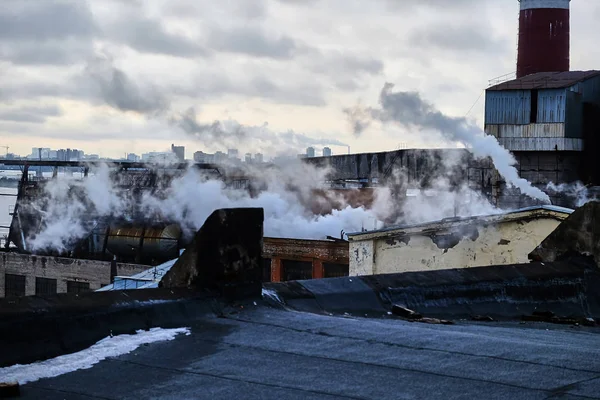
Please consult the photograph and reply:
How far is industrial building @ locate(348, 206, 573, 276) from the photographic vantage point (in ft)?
63.4

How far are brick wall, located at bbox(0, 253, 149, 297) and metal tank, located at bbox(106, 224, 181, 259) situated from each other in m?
1.21

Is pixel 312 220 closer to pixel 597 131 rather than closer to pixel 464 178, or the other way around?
pixel 464 178

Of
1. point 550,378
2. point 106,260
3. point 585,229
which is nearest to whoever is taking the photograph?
point 550,378

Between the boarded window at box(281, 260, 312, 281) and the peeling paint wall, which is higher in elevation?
the peeling paint wall

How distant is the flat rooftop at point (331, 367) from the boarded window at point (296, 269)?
88.9ft

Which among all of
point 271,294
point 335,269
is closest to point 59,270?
point 335,269

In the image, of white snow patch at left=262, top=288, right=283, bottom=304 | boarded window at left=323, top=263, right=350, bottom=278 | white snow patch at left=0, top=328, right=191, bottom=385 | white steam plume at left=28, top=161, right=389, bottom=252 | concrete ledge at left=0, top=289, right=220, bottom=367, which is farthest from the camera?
white steam plume at left=28, top=161, right=389, bottom=252

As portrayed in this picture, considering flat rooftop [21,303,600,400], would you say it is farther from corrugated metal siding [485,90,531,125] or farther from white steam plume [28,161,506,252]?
corrugated metal siding [485,90,531,125]

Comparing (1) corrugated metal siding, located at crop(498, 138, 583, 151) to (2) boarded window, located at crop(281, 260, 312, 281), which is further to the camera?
(1) corrugated metal siding, located at crop(498, 138, 583, 151)

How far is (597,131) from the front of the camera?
122 feet

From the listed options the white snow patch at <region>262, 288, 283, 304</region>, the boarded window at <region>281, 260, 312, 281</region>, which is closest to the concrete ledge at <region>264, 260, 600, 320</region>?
the white snow patch at <region>262, 288, 283, 304</region>

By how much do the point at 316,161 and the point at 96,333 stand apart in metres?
37.1

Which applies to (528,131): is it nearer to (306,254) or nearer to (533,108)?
(533,108)

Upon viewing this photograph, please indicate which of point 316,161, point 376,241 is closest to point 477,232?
point 376,241
